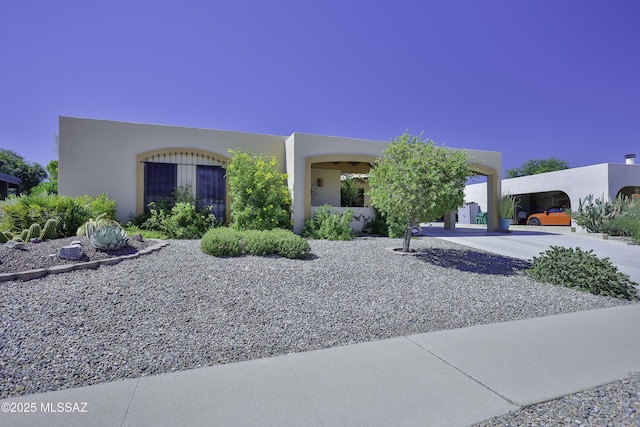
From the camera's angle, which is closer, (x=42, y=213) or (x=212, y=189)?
(x=42, y=213)

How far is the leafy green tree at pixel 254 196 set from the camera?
9719 millimetres

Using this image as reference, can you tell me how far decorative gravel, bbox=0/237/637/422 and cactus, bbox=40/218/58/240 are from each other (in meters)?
3.08

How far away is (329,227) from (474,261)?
447 centimetres

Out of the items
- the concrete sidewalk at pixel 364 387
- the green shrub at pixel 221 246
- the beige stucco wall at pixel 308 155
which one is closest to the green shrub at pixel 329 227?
the beige stucco wall at pixel 308 155

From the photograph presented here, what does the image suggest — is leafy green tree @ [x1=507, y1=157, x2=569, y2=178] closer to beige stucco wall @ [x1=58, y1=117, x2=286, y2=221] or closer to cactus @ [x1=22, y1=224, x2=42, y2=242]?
beige stucco wall @ [x1=58, y1=117, x2=286, y2=221]

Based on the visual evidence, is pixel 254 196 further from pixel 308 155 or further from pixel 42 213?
pixel 42 213

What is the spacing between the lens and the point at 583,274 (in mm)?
5668

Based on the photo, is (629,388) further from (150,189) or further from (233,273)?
(150,189)

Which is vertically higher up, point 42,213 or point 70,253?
point 42,213

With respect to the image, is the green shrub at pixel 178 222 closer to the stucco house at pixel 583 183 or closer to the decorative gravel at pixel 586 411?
the decorative gravel at pixel 586 411

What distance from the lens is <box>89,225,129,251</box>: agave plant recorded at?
5.82m

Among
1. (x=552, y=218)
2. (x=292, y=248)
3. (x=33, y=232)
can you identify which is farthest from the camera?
(x=552, y=218)

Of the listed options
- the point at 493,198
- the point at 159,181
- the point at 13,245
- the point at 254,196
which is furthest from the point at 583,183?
the point at 13,245

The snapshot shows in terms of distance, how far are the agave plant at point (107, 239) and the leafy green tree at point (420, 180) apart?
5602 mm
